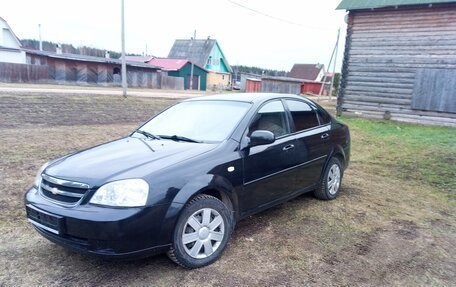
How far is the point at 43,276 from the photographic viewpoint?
2992mm

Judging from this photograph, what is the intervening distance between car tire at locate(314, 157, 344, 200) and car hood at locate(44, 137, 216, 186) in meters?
2.20

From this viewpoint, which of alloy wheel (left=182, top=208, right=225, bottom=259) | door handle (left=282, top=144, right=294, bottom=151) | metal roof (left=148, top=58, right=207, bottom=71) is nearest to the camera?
alloy wheel (left=182, top=208, right=225, bottom=259)

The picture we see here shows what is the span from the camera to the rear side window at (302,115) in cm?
458

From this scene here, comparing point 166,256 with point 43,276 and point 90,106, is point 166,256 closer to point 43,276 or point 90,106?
point 43,276

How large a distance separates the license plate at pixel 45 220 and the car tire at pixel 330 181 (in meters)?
3.44

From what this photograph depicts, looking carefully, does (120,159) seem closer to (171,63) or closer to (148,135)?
(148,135)

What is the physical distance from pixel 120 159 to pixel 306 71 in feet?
217

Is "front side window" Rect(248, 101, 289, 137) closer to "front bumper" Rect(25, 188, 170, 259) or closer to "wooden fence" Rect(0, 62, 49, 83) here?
"front bumper" Rect(25, 188, 170, 259)

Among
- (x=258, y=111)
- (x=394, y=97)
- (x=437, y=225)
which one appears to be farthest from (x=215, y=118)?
(x=394, y=97)

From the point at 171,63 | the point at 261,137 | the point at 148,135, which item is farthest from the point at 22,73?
the point at 261,137

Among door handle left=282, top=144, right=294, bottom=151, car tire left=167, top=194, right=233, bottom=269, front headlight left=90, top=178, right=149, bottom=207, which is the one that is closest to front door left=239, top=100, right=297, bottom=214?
door handle left=282, top=144, right=294, bottom=151

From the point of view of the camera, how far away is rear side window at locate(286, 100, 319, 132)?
4.58 m

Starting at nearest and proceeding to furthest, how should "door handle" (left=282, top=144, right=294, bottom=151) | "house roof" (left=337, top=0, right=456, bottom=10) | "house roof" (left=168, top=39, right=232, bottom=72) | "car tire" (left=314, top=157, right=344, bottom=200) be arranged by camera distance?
1. "door handle" (left=282, top=144, right=294, bottom=151)
2. "car tire" (left=314, top=157, right=344, bottom=200)
3. "house roof" (left=337, top=0, right=456, bottom=10)
4. "house roof" (left=168, top=39, right=232, bottom=72)

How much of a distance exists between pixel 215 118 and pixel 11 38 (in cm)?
4665
